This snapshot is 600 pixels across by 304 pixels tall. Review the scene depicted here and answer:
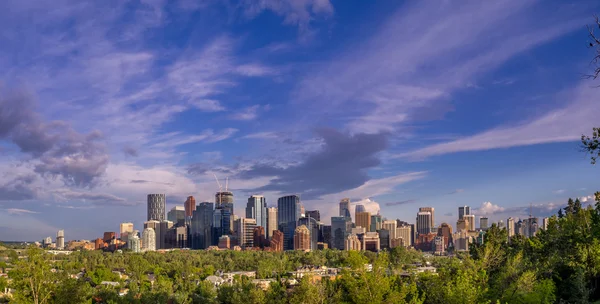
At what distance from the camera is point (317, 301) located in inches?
1025

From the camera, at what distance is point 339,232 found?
18462cm

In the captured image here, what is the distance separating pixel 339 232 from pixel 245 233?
33.5m

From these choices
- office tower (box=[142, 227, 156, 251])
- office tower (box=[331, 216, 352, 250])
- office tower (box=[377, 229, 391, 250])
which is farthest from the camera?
office tower (box=[142, 227, 156, 251])

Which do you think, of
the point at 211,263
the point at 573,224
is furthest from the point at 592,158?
the point at 211,263

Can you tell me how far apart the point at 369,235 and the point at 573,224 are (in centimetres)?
14665

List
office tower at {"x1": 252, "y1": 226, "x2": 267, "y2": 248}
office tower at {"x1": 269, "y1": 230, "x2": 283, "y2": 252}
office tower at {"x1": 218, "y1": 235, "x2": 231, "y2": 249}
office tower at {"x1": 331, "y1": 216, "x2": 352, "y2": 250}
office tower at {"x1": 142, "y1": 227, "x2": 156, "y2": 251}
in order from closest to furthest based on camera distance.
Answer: office tower at {"x1": 269, "y1": 230, "x2": 283, "y2": 252} → office tower at {"x1": 218, "y1": 235, "x2": 231, "y2": 249} → office tower at {"x1": 252, "y1": 226, "x2": 267, "y2": 248} → office tower at {"x1": 331, "y1": 216, "x2": 352, "y2": 250} → office tower at {"x1": 142, "y1": 227, "x2": 156, "y2": 251}

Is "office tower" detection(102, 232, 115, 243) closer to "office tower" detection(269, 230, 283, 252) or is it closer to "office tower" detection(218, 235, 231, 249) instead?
"office tower" detection(218, 235, 231, 249)

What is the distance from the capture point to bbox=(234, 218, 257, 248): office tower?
603 feet

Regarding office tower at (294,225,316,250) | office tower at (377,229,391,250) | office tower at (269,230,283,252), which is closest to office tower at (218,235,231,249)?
office tower at (269,230,283,252)

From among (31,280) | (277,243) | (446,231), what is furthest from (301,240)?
(31,280)

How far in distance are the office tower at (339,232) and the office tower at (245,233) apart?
29.3 meters

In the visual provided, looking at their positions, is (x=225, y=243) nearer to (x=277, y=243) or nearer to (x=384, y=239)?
(x=277, y=243)

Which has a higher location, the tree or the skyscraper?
the tree

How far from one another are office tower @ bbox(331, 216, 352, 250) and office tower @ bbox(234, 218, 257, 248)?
29.3 m
